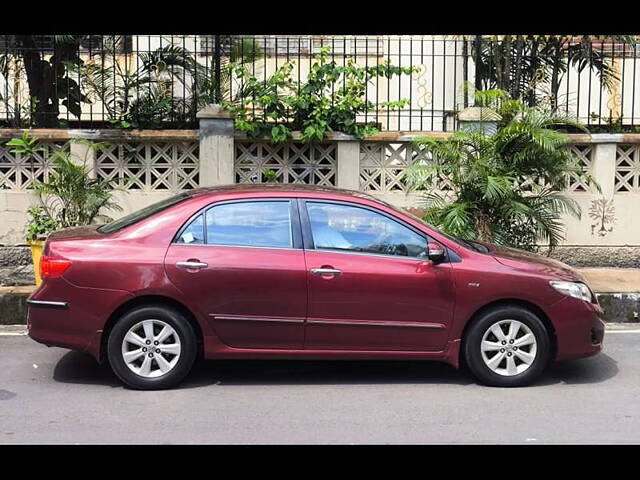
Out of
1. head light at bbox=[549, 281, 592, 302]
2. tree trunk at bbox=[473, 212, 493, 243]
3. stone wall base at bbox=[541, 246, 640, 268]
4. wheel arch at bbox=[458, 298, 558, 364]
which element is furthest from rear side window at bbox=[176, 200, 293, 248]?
stone wall base at bbox=[541, 246, 640, 268]

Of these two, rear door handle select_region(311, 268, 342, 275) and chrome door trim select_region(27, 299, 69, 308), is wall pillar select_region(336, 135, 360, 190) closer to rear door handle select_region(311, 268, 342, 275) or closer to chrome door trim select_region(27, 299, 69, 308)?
rear door handle select_region(311, 268, 342, 275)

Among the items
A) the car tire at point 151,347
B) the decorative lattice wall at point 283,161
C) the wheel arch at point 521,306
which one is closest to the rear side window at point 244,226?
the car tire at point 151,347

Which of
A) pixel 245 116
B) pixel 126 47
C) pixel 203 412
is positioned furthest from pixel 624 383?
pixel 126 47

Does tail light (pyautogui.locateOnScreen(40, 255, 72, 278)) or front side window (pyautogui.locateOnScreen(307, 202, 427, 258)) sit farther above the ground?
front side window (pyautogui.locateOnScreen(307, 202, 427, 258))

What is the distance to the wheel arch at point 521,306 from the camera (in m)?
6.75

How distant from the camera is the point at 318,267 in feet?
21.6

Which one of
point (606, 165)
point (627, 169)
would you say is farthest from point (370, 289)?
point (627, 169)

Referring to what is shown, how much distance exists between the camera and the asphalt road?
223 inches

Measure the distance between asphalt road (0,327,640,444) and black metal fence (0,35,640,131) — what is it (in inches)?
168

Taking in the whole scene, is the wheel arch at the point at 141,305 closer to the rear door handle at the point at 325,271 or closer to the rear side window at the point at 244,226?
the rear side window at the point at 244,226

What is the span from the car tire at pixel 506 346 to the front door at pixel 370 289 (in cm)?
26

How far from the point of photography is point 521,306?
679 cm

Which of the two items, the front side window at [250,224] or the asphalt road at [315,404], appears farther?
the front side window at [250,224]

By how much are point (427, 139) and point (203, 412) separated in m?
4.50
